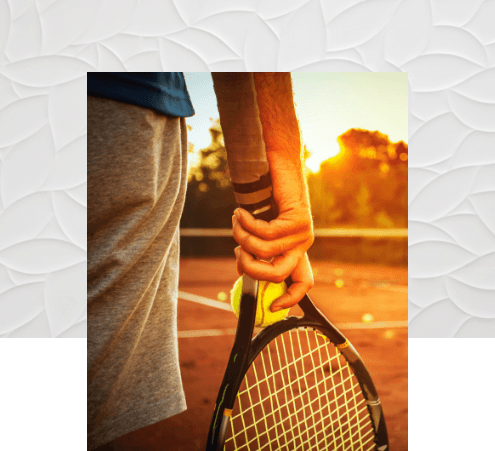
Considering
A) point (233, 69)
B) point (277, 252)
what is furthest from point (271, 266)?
point (233, 69)

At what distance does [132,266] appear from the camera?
1.86 meters

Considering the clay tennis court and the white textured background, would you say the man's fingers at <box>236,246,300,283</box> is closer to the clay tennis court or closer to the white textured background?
the clay tennis court

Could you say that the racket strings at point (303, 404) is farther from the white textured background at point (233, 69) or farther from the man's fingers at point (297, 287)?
the white textured background at point (233, 69)

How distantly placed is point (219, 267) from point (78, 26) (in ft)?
4.18

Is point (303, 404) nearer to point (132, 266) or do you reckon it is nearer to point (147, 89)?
point (132, 266)

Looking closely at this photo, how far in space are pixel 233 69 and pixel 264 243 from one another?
0.89 m

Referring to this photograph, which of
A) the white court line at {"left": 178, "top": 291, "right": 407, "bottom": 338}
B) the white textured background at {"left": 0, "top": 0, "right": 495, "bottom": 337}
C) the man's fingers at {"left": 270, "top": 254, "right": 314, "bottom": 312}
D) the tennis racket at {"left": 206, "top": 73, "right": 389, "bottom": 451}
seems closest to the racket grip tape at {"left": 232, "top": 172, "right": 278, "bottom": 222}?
the tennis racket at {"left": 206, "top": 73, "right": 389, "bottom": 451}

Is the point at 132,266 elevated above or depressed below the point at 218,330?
above

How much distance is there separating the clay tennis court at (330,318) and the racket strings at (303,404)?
0.16 m

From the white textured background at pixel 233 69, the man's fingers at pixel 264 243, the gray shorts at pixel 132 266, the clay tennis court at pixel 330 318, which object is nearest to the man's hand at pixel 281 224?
the man's fingers at pixel 264 243

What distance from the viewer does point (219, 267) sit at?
7.05 feet

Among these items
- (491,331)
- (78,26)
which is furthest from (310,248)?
(78,26)

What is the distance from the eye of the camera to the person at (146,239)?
187 centimetres

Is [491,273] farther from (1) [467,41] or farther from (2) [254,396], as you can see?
(2) [254,396]
